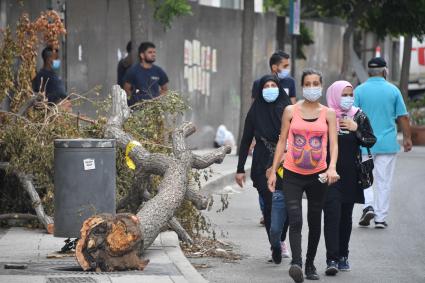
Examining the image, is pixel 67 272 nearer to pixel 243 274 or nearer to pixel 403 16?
pixel 243 274

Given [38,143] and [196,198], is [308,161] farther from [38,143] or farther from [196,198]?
[38,143]

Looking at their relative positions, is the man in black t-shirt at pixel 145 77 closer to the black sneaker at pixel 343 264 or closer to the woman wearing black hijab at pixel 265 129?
the woman wearing black hijab at pixel 265 129

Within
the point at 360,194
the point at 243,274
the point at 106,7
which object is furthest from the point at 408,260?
the point at 106,7

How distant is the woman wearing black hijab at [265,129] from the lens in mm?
10867

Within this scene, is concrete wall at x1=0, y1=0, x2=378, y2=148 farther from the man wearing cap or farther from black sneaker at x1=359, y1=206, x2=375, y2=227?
black sneaker at x1=359, y1=206, x2=375, y2=227

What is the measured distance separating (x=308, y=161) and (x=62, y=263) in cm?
212

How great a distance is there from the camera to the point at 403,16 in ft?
101

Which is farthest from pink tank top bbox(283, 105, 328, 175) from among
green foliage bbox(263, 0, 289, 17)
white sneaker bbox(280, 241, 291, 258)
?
green foliage bbox(263, 0, 289, 17)

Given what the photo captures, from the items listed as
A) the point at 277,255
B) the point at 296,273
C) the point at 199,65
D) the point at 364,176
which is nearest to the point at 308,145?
the point at 296,273

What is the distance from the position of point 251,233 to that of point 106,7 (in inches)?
354

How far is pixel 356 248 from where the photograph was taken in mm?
11984

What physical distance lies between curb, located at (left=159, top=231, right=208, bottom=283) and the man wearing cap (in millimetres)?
2959

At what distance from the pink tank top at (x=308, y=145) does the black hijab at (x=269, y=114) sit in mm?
1167

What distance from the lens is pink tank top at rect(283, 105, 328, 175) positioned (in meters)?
9.66
